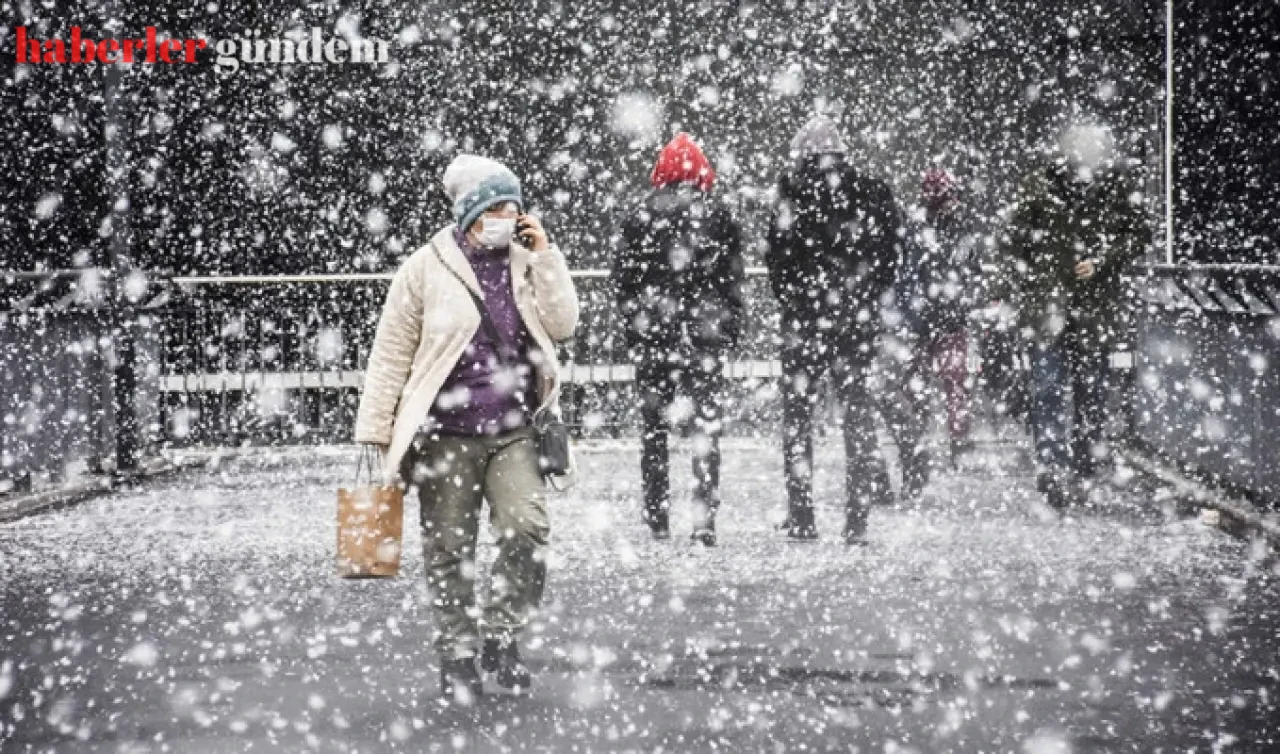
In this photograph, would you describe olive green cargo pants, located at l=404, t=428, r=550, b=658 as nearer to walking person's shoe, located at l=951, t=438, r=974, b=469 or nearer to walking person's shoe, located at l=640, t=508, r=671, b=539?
walking person's shoe, located at l=640, t=508, r=671, b=539

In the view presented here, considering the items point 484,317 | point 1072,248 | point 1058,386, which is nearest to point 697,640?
point 484,317

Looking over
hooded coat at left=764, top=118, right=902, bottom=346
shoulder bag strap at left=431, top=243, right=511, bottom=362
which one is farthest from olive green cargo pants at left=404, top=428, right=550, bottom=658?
hooded coat at left=764, top=118, right=902, bottom=346

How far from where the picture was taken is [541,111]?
642 inches

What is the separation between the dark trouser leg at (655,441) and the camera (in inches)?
332

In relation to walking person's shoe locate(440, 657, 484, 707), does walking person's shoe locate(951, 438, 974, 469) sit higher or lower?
higher

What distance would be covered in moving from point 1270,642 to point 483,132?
11814 mm

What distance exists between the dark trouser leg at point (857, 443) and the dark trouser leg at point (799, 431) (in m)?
0.18

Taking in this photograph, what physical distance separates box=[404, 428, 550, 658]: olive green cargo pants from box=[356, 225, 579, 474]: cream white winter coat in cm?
15

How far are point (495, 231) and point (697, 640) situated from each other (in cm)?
182

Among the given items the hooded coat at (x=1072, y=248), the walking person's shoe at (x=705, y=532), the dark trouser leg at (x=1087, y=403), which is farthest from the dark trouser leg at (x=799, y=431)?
the dark trouser leg at (x=1087, y=403)

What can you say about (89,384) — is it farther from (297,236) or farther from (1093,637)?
(1093,637)

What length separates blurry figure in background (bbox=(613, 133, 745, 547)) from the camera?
26.9 ft

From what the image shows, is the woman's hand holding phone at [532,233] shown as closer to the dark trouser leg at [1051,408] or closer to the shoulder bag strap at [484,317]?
the shoulder bag strap at [484,317]

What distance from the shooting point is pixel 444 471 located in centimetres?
537
